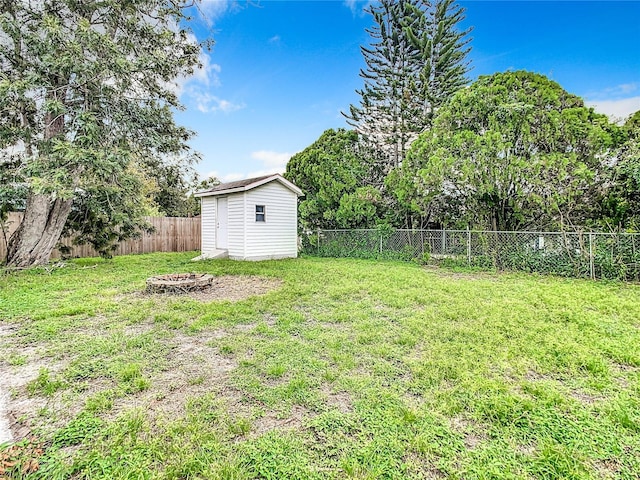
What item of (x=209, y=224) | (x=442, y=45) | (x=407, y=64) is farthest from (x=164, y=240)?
(x=442, y=45)

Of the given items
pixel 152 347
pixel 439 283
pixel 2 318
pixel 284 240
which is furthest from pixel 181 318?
pixel 284 240

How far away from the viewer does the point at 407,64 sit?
16.9 meters

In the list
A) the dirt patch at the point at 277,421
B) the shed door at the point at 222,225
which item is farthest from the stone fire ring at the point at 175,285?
the shed door at the point at 222,225

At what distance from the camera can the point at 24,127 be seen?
8172 mm

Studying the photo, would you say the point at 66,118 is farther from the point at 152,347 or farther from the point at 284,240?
the point at 152,347

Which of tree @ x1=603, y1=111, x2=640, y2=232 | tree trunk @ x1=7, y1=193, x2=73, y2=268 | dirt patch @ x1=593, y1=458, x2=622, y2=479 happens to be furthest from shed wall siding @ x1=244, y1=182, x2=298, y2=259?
dirt patch @ x1=593, y1=458, x2=622, y2=479

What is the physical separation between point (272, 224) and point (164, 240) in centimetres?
626

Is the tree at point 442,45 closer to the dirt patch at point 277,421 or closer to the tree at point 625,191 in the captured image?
the tree at point 625,191

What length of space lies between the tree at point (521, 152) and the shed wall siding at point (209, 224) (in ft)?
24.6

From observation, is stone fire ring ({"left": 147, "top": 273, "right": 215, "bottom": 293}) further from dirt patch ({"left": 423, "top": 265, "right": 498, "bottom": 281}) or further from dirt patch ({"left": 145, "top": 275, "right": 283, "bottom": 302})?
dirt patch ({"left": 423, "top": 265, "right": 498, "bottom": 281})

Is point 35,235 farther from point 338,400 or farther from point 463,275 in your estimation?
point 463,275

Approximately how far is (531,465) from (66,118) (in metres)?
12.0

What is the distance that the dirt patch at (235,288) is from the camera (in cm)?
A: 571

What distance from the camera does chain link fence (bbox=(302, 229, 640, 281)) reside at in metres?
6.83
